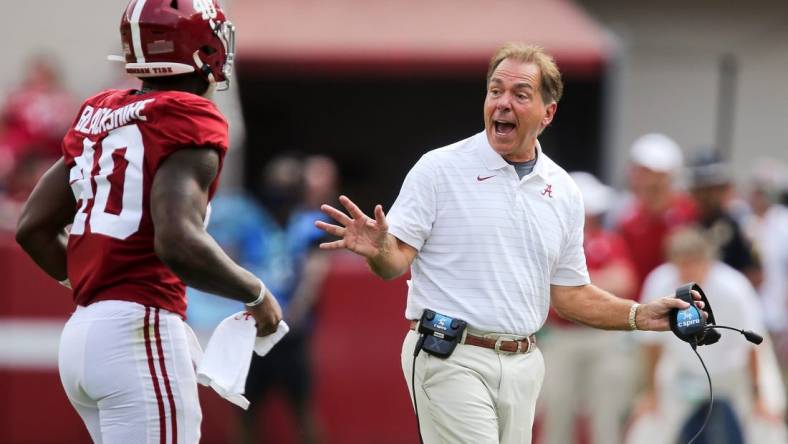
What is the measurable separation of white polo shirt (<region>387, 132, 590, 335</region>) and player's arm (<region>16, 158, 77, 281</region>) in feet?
3.88

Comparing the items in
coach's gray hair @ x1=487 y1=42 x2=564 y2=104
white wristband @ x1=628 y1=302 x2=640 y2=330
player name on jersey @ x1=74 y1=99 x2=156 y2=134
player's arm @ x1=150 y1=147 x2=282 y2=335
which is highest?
player name on jersey @ x1=74 y1=99 x2=156 y2=134

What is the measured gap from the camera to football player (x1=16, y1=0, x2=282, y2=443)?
173 inches

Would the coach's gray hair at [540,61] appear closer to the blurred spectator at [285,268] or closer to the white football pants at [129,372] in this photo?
the white football pants at [129,372]

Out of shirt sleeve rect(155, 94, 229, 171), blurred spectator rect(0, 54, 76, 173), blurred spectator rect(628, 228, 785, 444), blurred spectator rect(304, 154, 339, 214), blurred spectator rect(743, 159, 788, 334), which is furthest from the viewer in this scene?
blurred spectator rect(0, 54, 76, 173)

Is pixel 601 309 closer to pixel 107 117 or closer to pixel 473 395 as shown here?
pixel 473 395

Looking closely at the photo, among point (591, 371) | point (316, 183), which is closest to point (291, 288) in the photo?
point (316, 183)

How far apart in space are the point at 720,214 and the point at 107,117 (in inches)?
259

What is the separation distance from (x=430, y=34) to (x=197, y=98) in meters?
11.5

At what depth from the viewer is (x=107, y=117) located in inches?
180

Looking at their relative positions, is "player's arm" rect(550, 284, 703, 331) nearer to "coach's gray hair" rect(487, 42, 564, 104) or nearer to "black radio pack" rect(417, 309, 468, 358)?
"black radio pack" rect(417, 309, 468, 358)

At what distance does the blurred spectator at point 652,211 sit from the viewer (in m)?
10.2

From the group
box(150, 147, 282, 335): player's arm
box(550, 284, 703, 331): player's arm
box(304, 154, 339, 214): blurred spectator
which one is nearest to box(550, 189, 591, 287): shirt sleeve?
box(550, 284, 703, 331): player's arm

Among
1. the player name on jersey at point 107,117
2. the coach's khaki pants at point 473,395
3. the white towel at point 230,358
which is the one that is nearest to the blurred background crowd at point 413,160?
the coach's khaki pants at point 473,395

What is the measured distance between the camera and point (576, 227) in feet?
17.5
